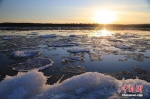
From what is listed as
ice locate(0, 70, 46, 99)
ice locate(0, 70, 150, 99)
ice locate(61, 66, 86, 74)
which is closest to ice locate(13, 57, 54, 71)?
ice locate(61, 66, 86, 74)

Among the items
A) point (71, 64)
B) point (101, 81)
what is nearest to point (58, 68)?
point (71, 64)

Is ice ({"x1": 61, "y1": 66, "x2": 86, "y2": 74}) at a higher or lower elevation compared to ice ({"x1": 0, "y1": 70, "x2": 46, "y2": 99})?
lower

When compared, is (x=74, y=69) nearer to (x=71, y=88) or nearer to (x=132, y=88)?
(x=71, y=88)

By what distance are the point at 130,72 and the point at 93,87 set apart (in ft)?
9.71

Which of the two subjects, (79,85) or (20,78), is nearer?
(79,85)

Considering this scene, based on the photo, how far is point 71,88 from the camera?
180 inches

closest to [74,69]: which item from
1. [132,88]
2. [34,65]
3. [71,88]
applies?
[34,65]

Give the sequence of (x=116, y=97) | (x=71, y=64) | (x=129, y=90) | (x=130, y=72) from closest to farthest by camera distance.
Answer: (x=116, y=97), (x=129, y=90), (x=130, y=72), (x=71, y=64)

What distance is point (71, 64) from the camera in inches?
322

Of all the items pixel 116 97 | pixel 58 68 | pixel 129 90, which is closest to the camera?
pixel 116 97

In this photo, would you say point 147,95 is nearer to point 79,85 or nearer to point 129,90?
point 129,90

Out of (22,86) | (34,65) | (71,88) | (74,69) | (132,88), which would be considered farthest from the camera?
(34,65)

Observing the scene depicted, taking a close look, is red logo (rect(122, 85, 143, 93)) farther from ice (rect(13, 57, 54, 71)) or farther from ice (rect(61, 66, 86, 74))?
ice (rect(13, 57, 54, 71))

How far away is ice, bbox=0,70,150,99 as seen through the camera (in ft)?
14.0
